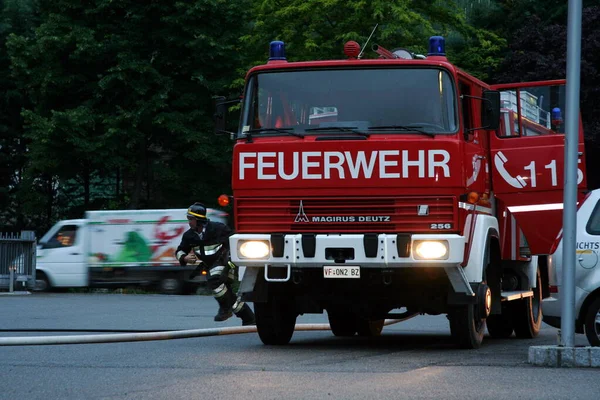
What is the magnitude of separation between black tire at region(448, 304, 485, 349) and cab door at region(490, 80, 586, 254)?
1647mm

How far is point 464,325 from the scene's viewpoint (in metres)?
14.1

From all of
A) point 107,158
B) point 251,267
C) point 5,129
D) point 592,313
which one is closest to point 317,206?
point 251,267

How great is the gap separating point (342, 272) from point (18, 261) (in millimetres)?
21742

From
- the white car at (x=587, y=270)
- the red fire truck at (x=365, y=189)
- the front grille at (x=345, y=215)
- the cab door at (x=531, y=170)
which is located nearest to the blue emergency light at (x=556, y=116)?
A: the cab door at (x=531, y=170)

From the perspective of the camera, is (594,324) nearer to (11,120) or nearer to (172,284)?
(172,284)

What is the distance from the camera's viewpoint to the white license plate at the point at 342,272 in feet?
43.8

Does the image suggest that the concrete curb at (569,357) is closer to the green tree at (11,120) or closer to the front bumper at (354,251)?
A: the front bumper at (354,251)

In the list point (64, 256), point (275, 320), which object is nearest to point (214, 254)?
point (275, 320)

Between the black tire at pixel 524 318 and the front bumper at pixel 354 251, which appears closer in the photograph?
the front bumper at pixel 354 251

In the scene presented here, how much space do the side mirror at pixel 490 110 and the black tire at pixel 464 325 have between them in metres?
1.93

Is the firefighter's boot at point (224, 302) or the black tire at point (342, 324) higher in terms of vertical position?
the firefighter's boot at point (224, 302)

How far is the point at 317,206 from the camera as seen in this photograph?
13.6 m

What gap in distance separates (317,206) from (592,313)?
297 cm

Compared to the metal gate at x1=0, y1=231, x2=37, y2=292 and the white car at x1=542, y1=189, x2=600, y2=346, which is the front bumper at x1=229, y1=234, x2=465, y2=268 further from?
the metal gate at x1=0, y1=231, x2=37, y2=292
